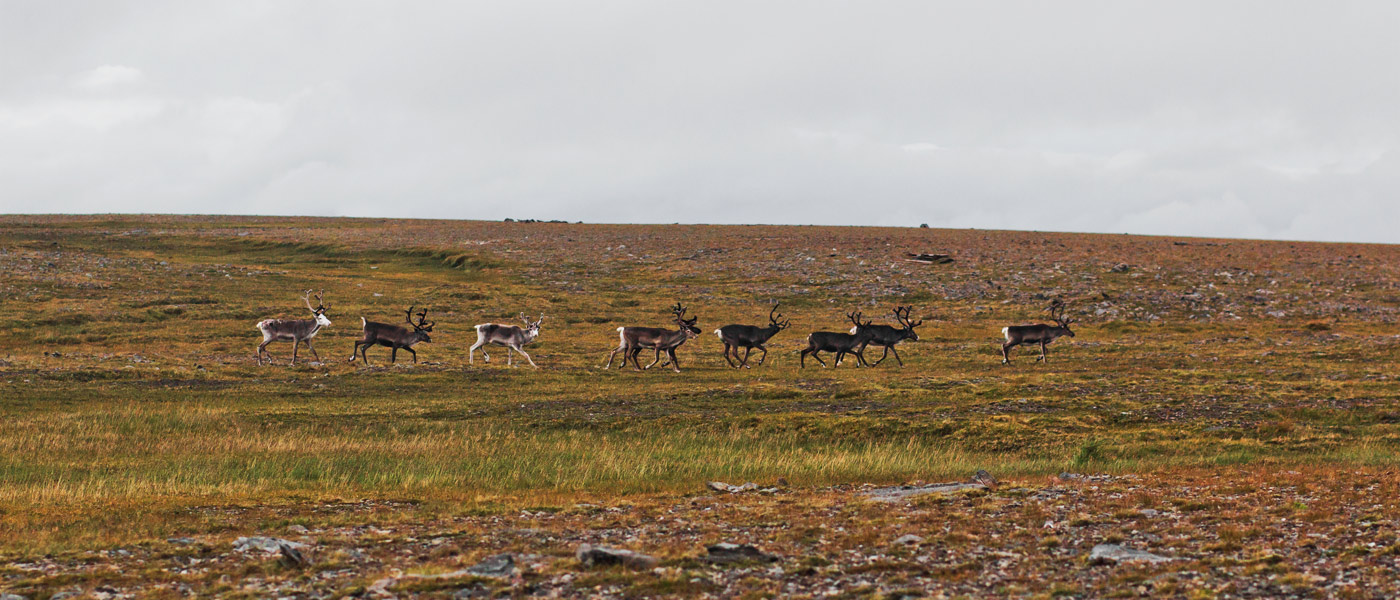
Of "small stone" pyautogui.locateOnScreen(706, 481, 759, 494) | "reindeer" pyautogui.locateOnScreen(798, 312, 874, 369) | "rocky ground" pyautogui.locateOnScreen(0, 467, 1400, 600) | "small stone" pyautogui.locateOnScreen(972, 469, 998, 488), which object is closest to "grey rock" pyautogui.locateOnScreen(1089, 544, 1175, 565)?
"rocky ground" pyautogui.locateOnScreen(0, 467, 1400, 600)

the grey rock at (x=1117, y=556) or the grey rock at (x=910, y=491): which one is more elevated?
the grey rock at (x=1117, y=556)

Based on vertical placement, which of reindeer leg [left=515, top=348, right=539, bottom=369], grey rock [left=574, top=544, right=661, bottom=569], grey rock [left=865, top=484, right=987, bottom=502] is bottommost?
reindeer leg [left=515, top=348, right=539, bottom=369]

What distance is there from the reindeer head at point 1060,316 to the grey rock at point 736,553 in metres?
32.1

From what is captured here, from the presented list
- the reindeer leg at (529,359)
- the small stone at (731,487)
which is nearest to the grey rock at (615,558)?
the small stone at (731,487)

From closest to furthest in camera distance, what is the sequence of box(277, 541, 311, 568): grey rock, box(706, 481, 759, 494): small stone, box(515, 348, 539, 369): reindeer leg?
1. box(277, 541, 311, 568): grey rock
2. box(706, 481, 759, 494): small stone
3. box(515, 348, 539, 369): reindeer leg

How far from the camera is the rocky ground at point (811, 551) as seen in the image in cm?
844

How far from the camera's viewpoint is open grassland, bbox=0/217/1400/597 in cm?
1130

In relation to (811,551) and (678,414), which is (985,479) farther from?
(678,414)

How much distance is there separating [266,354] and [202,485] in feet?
71.8

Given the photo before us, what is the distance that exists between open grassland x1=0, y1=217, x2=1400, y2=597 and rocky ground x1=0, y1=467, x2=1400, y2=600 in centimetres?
9

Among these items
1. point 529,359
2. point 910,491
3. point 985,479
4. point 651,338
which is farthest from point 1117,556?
point 529,359

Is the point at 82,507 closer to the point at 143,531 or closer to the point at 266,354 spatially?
the point at 143,531

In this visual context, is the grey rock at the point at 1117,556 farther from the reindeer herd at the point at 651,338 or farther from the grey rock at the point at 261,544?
the reindeer herd at the point at 651,338

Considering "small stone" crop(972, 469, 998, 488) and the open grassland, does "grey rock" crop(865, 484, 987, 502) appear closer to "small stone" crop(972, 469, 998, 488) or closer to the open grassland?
"small stone" crop(972, 469, 998, 488)
